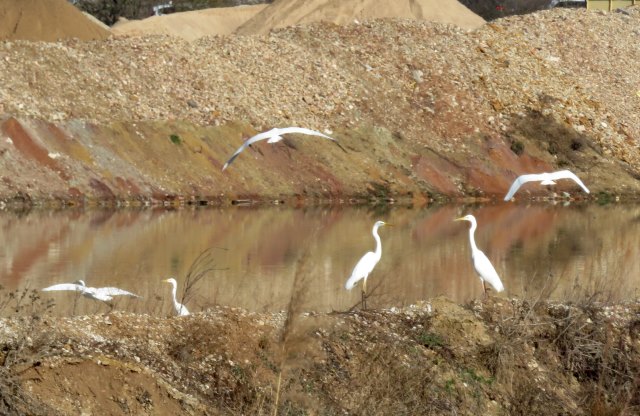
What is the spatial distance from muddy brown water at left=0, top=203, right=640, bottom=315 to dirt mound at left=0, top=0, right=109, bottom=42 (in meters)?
11.9

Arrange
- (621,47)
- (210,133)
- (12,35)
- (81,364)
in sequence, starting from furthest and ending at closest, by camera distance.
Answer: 1. (621,47)
2. (12,35)
3. (210,133)
4. (81,364)

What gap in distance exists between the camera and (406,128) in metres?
43.2

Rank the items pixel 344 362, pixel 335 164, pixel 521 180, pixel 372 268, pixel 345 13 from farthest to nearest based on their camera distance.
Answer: pixel 345 13 < pixel 335 164 < pixel 521 180 < pixel 372 268 < pixel 344 362

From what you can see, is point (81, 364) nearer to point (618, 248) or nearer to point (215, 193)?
point (618, 248)

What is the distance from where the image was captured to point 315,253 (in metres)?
23.5

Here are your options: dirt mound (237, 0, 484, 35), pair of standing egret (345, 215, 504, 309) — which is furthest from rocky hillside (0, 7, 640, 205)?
pair of standing egret (345, 215, 504, 309)

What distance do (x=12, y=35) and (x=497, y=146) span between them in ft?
49.8

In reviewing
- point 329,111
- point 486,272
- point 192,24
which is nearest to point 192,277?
point 486,272

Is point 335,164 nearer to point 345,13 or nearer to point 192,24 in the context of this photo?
point 345,13

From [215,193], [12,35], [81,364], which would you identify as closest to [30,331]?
[81,364]

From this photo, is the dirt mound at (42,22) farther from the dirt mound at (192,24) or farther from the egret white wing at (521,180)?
the egret white wing at (521,180)

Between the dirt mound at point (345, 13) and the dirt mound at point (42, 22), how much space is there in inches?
356

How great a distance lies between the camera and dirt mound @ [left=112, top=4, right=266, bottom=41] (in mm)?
49062

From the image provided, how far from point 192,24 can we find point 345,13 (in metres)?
6.35
